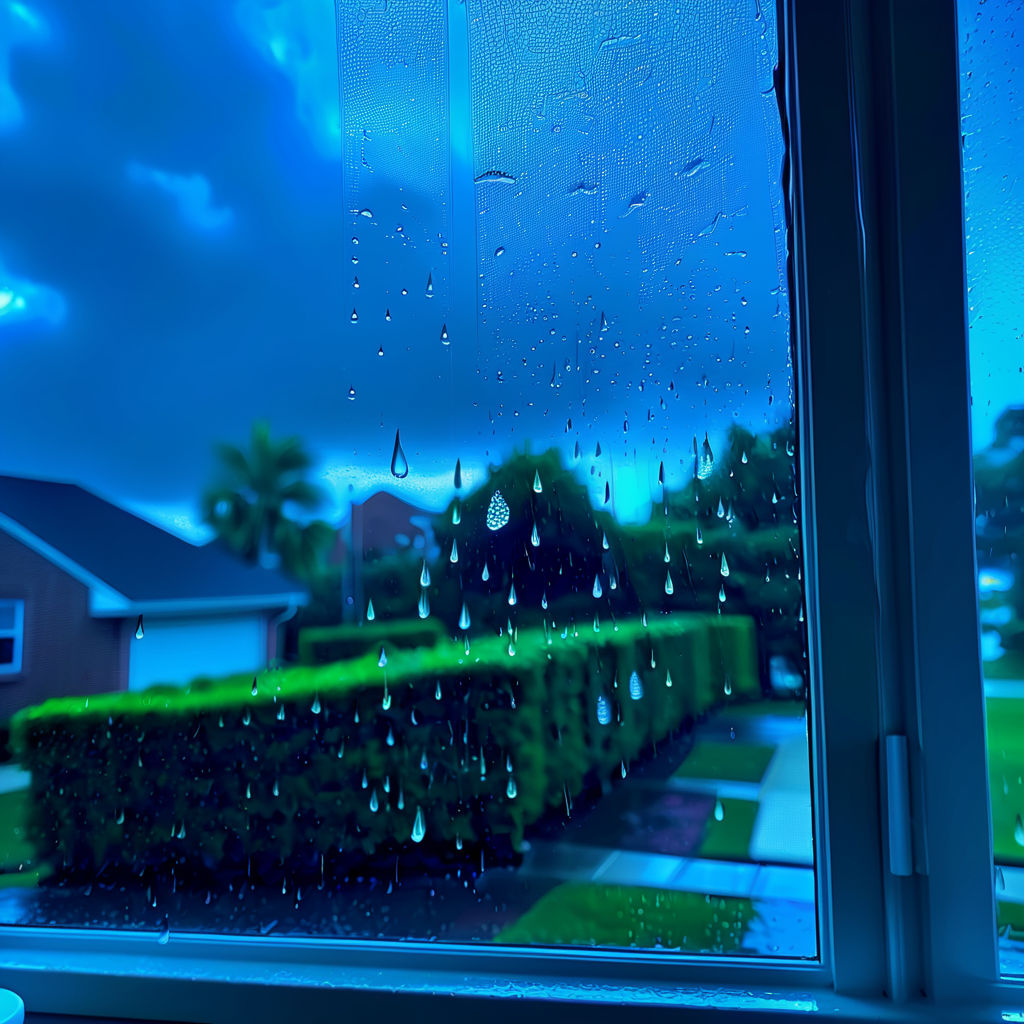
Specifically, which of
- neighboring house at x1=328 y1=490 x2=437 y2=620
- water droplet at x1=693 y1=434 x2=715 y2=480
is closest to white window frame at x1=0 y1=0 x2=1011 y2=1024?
water droplet at x1=693 y1=434 x2=715 y2=480

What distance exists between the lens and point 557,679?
1.07 metres

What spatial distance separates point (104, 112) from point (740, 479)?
1368mm

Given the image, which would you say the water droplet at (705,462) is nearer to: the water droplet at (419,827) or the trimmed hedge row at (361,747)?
the trimmed hedge row at (361,747)

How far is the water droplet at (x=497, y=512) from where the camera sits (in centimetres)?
111

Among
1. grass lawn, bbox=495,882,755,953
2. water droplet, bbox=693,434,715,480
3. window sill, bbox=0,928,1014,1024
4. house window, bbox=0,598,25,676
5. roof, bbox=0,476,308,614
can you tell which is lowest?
window sill, bbox=0,928,1014,1024

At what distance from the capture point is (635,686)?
1.04 meters


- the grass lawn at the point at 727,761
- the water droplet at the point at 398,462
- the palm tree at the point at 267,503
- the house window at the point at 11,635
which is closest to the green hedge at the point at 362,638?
the palm tree at the point at 267,503

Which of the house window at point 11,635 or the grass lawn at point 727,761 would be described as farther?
the house window at point 11,635

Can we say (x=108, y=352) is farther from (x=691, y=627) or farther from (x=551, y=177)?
(x=691, y=627)

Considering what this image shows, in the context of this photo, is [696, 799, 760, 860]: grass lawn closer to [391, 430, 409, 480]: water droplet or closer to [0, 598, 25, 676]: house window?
[391, 430, 409, 480]: water droplet

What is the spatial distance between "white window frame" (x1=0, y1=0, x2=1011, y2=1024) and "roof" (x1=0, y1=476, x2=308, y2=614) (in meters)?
0.57

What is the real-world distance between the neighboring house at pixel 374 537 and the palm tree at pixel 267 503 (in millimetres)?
42

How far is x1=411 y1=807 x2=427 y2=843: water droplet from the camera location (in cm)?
111

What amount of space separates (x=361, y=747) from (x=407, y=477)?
437 mm
